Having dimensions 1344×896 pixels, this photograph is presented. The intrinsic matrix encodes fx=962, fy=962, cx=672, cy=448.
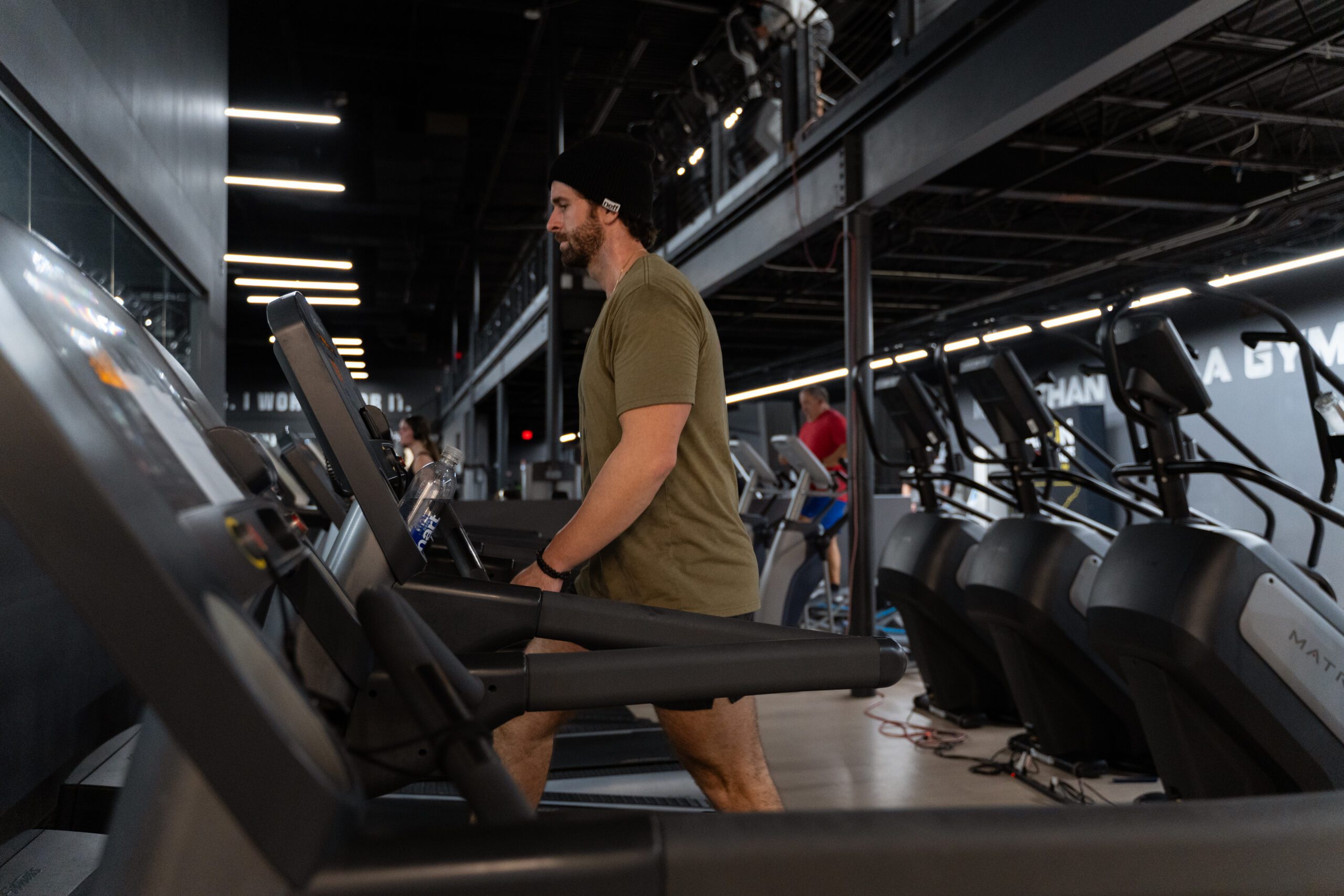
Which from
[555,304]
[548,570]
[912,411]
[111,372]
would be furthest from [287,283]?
[111,372]

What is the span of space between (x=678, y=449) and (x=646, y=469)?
165 millimetres

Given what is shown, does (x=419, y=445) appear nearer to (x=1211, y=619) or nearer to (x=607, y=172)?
(x=607, y=172)

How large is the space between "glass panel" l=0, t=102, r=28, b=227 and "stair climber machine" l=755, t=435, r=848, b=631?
163 inches

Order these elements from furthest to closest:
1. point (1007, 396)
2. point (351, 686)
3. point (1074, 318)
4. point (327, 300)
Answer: point (327, 300) < point (1074, 318) < point (1007, 396) < point (351, 686)

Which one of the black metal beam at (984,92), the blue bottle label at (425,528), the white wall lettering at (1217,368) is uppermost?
the black metal beam at (984,92)

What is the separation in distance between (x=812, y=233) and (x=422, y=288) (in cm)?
1489

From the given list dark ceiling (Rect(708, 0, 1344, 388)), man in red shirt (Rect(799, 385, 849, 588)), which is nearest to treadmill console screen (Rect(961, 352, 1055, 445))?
dark ceiling (Rect(708, 0, 1344, 388))

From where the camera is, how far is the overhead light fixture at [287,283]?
514 inches

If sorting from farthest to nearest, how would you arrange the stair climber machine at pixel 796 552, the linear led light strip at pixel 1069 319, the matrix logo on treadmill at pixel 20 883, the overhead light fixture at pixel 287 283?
the overhead light fixture at pixel 287 283 → the linear led light strip at pixel 1069 319 → the stair climber machine at pixel 796 552 → the matrix logo on treadmill at pixel 20 883

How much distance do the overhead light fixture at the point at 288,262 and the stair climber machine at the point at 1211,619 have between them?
1015 centimetres

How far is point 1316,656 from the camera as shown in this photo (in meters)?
2.33

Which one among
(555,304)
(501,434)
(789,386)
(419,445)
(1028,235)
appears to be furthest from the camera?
(789,386)

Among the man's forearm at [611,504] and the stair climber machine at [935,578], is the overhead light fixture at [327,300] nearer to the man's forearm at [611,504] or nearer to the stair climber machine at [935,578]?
the stair climber machine at [935,578]

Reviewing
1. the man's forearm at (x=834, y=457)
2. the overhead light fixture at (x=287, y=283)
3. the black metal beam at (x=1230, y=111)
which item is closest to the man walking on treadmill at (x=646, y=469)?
the black metal beam at (x=1230, y=111)
